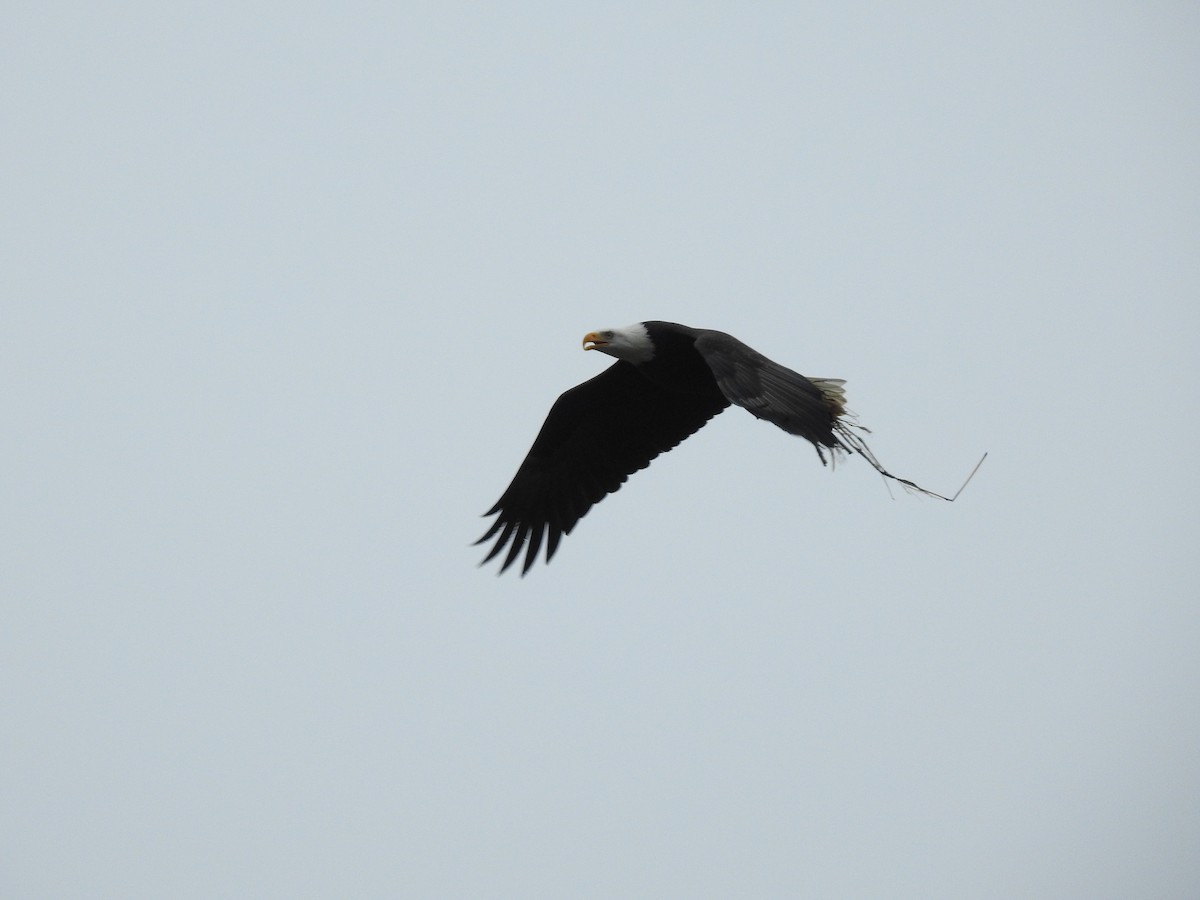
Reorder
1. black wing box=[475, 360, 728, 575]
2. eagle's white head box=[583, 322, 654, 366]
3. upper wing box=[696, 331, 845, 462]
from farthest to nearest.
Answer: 1. black wing box=[475, 360, 728, 575]
2. eagle's white head box=[583, 322, 654, 366]
3. upper wing box=[696, 331, 845, 462]

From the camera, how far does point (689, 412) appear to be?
10.5m

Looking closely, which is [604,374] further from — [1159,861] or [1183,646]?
[1183,646]

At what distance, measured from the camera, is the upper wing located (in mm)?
7574

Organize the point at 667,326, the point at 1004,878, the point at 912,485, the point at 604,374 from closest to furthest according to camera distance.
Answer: the point at 912,485 → the point at 667,326 → the point at 604,374 → the point at 1004,878

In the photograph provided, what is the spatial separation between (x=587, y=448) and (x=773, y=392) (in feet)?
10.00

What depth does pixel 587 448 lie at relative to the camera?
10734mm

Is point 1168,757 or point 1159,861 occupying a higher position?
point 1168,757

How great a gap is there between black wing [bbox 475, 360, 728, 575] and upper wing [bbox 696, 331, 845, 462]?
73.4 inches

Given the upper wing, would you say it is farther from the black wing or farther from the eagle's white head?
the black wing

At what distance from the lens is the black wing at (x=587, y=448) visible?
1048 centimetres

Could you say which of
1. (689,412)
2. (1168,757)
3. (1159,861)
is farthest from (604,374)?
(1168,757)

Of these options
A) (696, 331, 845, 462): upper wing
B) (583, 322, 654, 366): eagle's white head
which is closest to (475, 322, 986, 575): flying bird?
(583, 322, 654, 366): eagle's white head

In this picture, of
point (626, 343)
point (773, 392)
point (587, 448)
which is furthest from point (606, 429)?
point (773, 392)

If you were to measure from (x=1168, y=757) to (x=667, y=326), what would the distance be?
11081 cm
